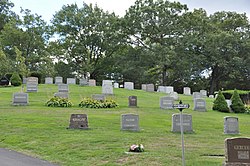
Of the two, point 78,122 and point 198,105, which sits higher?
point 198,105

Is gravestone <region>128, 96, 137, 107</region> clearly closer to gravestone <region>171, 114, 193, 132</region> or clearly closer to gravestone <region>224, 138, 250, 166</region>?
gravestone <region>171, 114, 193, 132</region>

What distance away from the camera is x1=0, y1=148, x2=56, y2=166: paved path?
30.0 feet

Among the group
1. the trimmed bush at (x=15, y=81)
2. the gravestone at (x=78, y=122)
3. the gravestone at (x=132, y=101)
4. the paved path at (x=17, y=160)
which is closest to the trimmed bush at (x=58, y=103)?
the gravestone at (x=132, y=101)

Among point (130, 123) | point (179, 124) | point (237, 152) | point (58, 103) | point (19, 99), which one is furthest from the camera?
point (58, 103)

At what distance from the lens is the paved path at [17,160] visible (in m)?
9.14

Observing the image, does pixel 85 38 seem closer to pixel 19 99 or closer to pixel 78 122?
pixel 19 99

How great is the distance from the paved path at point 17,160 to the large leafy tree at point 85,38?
145 feet

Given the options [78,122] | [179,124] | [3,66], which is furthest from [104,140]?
[3,66]

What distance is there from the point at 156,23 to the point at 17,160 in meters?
43.9

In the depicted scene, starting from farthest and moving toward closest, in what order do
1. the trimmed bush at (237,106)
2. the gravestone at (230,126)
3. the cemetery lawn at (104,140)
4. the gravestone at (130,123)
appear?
the trimmed bush at (237,106), the gravestone at (230,126), the gravestone at (130,123), the cemetery lawn at (104,140)

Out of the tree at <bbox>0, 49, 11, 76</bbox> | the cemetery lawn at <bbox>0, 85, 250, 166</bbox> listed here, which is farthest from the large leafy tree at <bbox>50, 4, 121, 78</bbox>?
the cemetery lawn at <bbox>0, 85, 250, 166</bbox>

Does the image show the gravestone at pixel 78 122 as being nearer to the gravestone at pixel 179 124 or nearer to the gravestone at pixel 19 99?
the gravestone at pixel 179 124

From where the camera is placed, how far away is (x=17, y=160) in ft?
31.2

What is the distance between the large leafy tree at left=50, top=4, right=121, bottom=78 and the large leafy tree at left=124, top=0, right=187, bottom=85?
11.9ft
